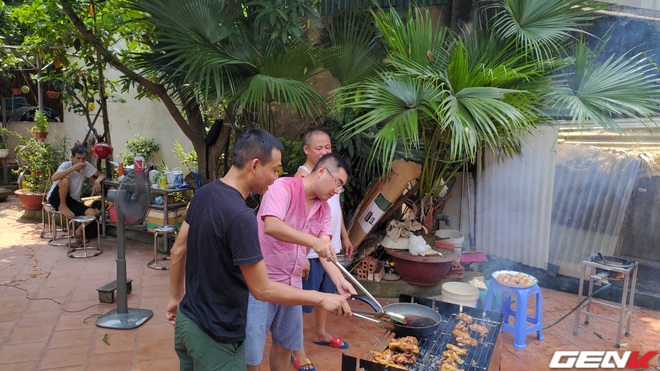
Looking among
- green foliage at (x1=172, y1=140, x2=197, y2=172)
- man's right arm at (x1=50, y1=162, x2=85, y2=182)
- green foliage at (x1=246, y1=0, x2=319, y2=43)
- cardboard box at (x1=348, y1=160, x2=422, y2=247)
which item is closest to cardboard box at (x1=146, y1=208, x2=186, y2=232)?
man's right arm at (x1=50, y1=162, x2=85, y2=182)

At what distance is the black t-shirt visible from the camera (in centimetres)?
196

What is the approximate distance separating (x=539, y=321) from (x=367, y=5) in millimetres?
3925

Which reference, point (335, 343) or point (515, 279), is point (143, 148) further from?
point (515, 279)

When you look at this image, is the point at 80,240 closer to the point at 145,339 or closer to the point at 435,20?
the point at 145,339

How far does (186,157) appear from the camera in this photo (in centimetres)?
884

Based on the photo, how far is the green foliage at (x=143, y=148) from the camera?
1008 cm

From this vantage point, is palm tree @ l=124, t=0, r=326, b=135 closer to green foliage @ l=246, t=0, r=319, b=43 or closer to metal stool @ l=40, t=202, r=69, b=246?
green foliage @ l=246, t=0, r=319, b=43

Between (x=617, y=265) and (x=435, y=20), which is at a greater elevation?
(x=435, y=20)

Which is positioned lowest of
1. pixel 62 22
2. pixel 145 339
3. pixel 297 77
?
pixel 145 339

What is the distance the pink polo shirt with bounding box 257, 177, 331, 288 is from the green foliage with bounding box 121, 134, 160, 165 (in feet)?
26.3

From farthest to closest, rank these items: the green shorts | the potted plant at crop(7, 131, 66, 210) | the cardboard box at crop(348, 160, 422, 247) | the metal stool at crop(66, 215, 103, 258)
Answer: the potted plant at crop(7, 131, 66, 210)
the metal stool at crop(66, 215, 103, 258)
the cardboard box at crop(348, 160, 422, 247)
the green shorts

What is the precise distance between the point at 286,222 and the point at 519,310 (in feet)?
7.89

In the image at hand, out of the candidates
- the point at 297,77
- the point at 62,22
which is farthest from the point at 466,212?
the point at 62,22

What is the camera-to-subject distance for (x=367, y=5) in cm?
568
